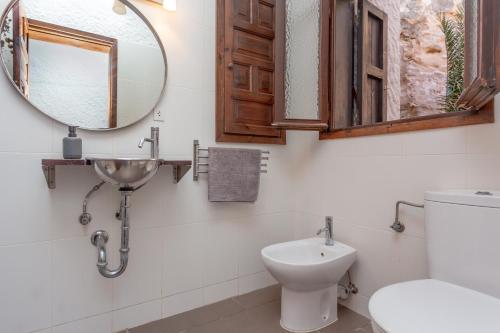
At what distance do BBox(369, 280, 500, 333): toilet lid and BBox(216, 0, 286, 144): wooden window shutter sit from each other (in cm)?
118

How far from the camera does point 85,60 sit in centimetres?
139

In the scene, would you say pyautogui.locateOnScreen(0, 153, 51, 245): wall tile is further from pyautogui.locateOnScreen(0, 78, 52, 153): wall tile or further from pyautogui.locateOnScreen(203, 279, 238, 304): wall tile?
pyautogui.locateOnScreen(203, 279, 238, 304): wall tile

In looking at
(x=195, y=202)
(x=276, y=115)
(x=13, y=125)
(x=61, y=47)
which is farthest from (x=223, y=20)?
(x=13, y=125)

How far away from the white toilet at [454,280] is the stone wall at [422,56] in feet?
2.43

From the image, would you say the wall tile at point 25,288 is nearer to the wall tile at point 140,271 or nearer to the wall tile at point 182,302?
the wall tile at point 140,271

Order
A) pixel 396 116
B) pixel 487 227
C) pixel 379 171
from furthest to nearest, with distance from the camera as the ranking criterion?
pixel 396 116 < pixel 379 171 < pixel 487 227

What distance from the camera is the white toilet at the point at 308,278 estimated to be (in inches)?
54.5

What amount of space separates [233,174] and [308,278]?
2.32 feet

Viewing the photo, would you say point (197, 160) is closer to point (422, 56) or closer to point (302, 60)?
point (302, 60)

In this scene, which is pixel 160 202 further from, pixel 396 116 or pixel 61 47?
pixel 396 116

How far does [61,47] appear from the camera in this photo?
52.7 inches

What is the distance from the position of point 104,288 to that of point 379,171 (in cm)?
155

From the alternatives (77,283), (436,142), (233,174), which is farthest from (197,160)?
(436,142)

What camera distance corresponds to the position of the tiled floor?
1509 millimetres
